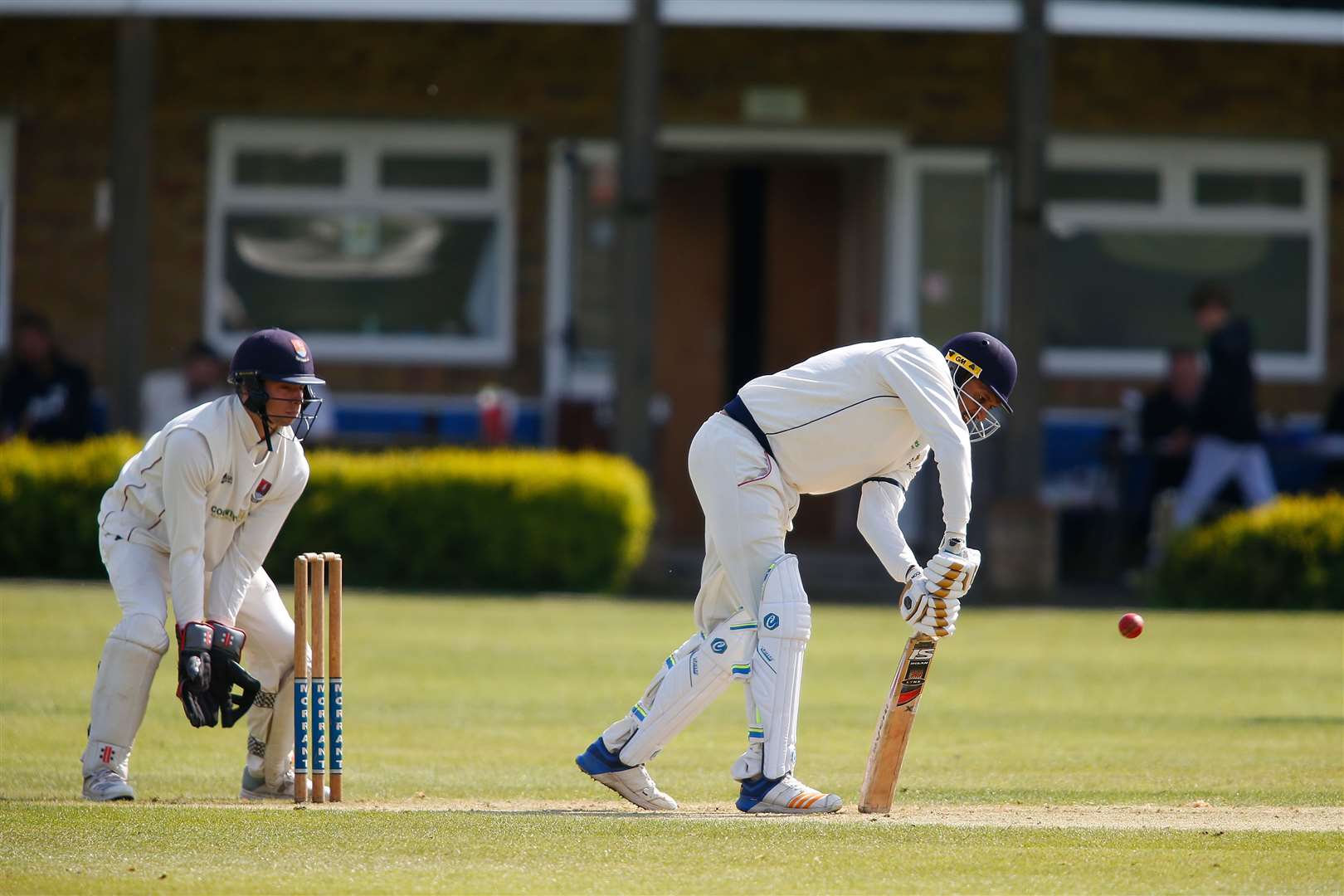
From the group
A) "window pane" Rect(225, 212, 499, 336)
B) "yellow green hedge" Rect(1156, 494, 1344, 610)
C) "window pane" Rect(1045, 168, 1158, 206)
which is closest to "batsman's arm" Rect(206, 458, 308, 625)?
"yellow green hedge" Rect(1156, 494, 1344, 610)

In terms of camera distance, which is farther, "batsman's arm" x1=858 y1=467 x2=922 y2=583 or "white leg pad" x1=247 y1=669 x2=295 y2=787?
"white leg pad" x1=247 y1=669 x2=295 y2=787

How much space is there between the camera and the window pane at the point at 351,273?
57.5 ft

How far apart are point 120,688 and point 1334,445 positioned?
1190 centimetres

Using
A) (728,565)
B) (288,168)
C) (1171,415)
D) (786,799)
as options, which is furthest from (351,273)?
(786,799)

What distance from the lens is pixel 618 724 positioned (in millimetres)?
7016

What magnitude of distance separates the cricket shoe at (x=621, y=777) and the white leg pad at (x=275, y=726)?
3.91 feet

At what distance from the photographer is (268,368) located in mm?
7059

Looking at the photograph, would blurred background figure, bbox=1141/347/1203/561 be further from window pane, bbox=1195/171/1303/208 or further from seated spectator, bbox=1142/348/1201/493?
window pane, bbox=1195/171/1303/208

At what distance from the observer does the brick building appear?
683 inches

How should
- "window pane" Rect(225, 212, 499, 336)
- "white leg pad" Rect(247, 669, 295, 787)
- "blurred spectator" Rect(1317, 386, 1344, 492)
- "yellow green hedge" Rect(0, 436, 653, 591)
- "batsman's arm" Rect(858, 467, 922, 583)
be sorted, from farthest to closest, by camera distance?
1. "window pane" Rect(225, 212, 499, 336)
2. "blurred spectator" Rect(1317, 386, 1344, 492)
3. "yellow green hedge" Rect(0, 436, 653, 591)
4. "white leg pad" Rect(247, 669, 295, 787)
5. "batsman's arm" Rect(858, 467, 922, 583)

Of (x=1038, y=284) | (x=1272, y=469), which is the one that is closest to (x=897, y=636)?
(x=1038, y=284)

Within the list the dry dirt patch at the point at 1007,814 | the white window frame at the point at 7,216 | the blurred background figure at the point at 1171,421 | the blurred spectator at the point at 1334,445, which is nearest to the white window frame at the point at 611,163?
the blurred background figure at the point at 1171,421

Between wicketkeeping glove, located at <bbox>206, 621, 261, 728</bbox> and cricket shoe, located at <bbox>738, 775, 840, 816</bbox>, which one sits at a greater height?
wicketkeeping glove, located at <bbox>206, 621, 261, 728</bbox>

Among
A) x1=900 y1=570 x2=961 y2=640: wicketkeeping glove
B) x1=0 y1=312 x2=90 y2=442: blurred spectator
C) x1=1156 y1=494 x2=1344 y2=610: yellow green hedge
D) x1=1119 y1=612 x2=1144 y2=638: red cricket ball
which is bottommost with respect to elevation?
x1=1156 y1=494 x2=1344 y2=610: yellow green hedge
